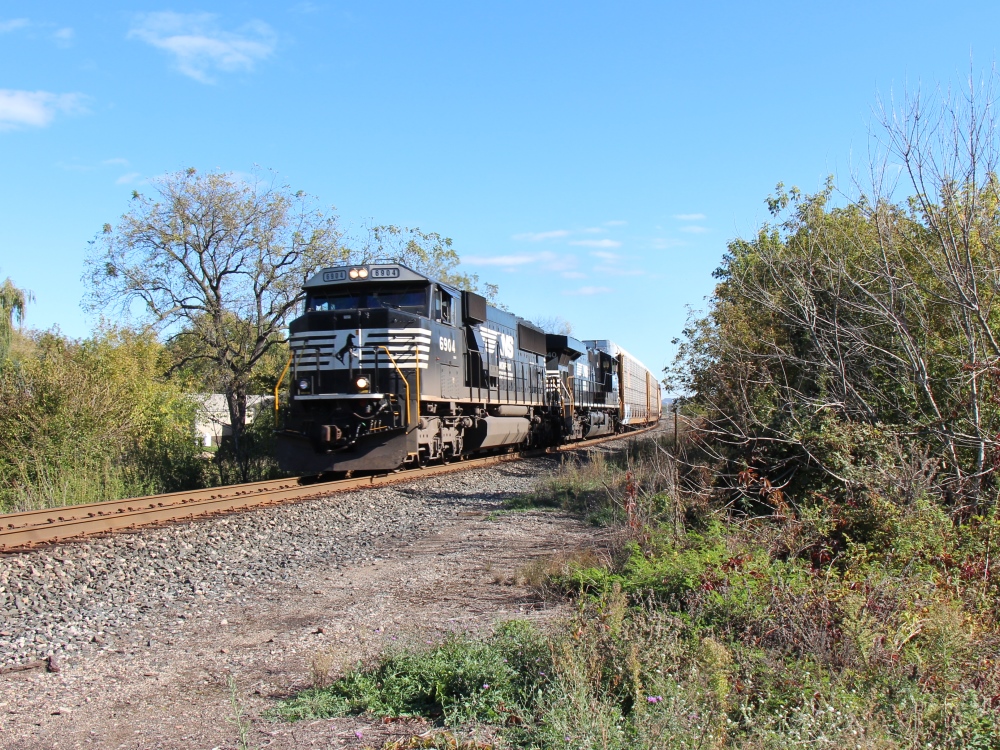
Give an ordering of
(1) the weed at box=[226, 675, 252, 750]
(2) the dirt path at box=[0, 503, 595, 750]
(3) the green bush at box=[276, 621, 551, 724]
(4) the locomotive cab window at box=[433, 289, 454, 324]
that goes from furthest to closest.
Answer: (4) the locomotive cab window at box=[433, 289, 454, 324], (3) the green bush at box=[276, 621, 551, 724], (2) the dirt path at box=[0, 503, 595, 750], (1) the weed at box=[226, 675, 252, 750]

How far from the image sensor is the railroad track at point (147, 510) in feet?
26.3

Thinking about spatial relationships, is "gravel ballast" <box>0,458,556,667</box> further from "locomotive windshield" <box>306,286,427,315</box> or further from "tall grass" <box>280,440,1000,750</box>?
"locomotive windshield" <box>306,286,427,315</box>

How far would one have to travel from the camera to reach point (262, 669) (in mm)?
4535

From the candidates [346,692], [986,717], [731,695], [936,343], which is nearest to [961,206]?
[936,343]

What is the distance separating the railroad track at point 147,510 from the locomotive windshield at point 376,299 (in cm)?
309

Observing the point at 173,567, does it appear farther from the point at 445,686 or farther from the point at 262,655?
the point at 445,686

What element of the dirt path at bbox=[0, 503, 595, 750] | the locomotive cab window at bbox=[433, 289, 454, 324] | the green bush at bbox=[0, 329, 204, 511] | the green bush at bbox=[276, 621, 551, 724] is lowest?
the dirt path at bbox=[0, 503, 595, 750]

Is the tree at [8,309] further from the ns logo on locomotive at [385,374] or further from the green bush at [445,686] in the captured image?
the green bush at [445,686]

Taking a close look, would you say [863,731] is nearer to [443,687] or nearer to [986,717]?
[986,717]

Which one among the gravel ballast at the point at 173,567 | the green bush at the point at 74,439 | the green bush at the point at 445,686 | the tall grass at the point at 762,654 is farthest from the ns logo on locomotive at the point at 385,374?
the green bush at the point at 445,686

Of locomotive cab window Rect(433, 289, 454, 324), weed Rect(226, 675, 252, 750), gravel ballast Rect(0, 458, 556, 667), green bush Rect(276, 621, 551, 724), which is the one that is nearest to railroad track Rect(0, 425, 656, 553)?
gravel ballast Rect(0, 458, 556, 667)

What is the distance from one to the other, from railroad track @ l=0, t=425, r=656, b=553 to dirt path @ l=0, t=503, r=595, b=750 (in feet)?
9.84

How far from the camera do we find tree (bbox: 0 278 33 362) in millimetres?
19987

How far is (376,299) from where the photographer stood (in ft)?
45.5
